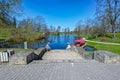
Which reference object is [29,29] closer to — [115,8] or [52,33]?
[115,8]

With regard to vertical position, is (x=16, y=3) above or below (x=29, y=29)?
above

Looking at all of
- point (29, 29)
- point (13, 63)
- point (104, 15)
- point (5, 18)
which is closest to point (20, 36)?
point (29, 29)

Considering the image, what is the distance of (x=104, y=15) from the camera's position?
112ft

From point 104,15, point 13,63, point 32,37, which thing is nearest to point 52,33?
point 32,37

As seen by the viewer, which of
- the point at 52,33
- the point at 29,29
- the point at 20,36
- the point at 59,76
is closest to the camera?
the point at 59,76

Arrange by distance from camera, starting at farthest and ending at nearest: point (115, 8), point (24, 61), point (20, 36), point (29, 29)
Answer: point (29, 29)
point (20, 36)
point (115, 8)
point (24, 61)

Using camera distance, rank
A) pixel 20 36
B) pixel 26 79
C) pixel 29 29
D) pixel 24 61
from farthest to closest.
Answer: pixel 29 29 → pixel 20 36 → pixel 24 61 → pixel 26 79

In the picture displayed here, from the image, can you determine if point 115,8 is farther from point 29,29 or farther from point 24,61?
point 24,61

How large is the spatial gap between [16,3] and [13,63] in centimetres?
1775

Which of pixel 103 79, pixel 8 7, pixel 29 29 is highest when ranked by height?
pixel 8 7

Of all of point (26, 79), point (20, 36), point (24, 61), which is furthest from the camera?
point (20, 36)

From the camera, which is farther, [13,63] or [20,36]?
[20,36]

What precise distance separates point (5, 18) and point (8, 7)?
1.81 meters

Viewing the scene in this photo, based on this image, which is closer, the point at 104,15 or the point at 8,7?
the point at 8,7
